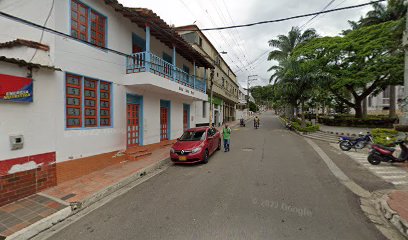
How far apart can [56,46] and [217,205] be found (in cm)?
670

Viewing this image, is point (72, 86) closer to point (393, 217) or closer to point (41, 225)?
point (41, 225)

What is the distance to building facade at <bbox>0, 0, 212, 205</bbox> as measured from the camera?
197 inches

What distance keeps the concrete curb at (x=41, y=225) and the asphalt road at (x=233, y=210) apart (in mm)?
473

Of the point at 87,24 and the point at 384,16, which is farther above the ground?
the point at 384,16

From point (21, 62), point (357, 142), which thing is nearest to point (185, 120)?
point (357, 142)

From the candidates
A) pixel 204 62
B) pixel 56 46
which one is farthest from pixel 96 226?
pixel 204 62

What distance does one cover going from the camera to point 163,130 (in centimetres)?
1292

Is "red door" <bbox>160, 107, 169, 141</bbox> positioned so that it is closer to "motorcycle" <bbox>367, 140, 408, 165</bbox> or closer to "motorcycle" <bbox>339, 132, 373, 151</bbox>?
"motorcycle" <bbox>367, 140, 408, 165</bbox>

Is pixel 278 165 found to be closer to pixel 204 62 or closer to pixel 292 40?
pixel 204 62

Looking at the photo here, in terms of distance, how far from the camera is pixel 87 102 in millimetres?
7445

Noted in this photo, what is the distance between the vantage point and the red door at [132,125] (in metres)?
9.64

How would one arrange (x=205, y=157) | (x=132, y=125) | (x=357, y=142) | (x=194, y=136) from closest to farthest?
1. (x=205, y=157)
2. (x=194, y=136)
3. (x=132, y=125)
4. (x=357, y=142)

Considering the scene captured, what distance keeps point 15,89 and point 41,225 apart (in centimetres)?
326

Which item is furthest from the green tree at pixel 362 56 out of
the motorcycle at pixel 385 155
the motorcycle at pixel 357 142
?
the motorcycle at pixel 385 155
